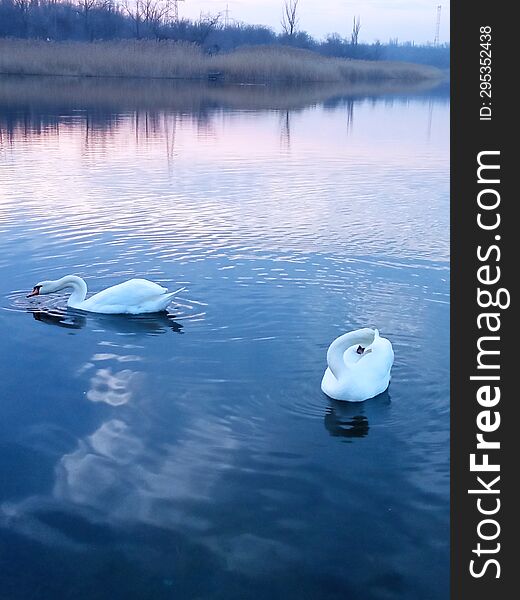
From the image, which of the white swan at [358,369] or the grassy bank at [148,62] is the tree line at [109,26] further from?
the white swan at [358,369]

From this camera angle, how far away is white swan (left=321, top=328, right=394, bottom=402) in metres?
6.31

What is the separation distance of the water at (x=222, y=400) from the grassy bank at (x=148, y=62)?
93.7 feet

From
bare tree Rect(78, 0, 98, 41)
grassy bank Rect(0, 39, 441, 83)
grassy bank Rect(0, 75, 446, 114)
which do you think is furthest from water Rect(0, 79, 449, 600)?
bare tree Rect(78, 0, 98, 41)

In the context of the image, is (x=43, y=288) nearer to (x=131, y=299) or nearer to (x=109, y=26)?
(x=131, y=299)

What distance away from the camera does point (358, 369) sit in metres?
6.40

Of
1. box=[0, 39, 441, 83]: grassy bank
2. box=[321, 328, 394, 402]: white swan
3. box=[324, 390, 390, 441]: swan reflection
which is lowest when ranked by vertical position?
box=[324, 390, 390, 441]: swan reflection

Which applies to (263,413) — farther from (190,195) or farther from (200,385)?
(190,195)

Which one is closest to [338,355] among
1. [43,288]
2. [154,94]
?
[43,288]

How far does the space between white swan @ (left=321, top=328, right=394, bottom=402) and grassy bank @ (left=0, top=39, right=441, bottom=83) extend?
37944 mm

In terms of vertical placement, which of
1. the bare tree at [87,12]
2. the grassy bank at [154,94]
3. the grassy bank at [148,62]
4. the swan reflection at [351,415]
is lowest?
the swan reflection at [351,415]

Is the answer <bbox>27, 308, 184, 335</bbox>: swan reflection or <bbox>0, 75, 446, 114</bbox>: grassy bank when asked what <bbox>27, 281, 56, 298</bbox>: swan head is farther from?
<bbox>0, 75, 446, 114</bbox>: grassy bank

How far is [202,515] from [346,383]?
191 centimetres

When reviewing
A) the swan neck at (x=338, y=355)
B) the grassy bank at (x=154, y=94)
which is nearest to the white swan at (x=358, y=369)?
the swan neck at (x=338, y=355)

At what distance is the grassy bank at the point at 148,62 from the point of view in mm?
41562
